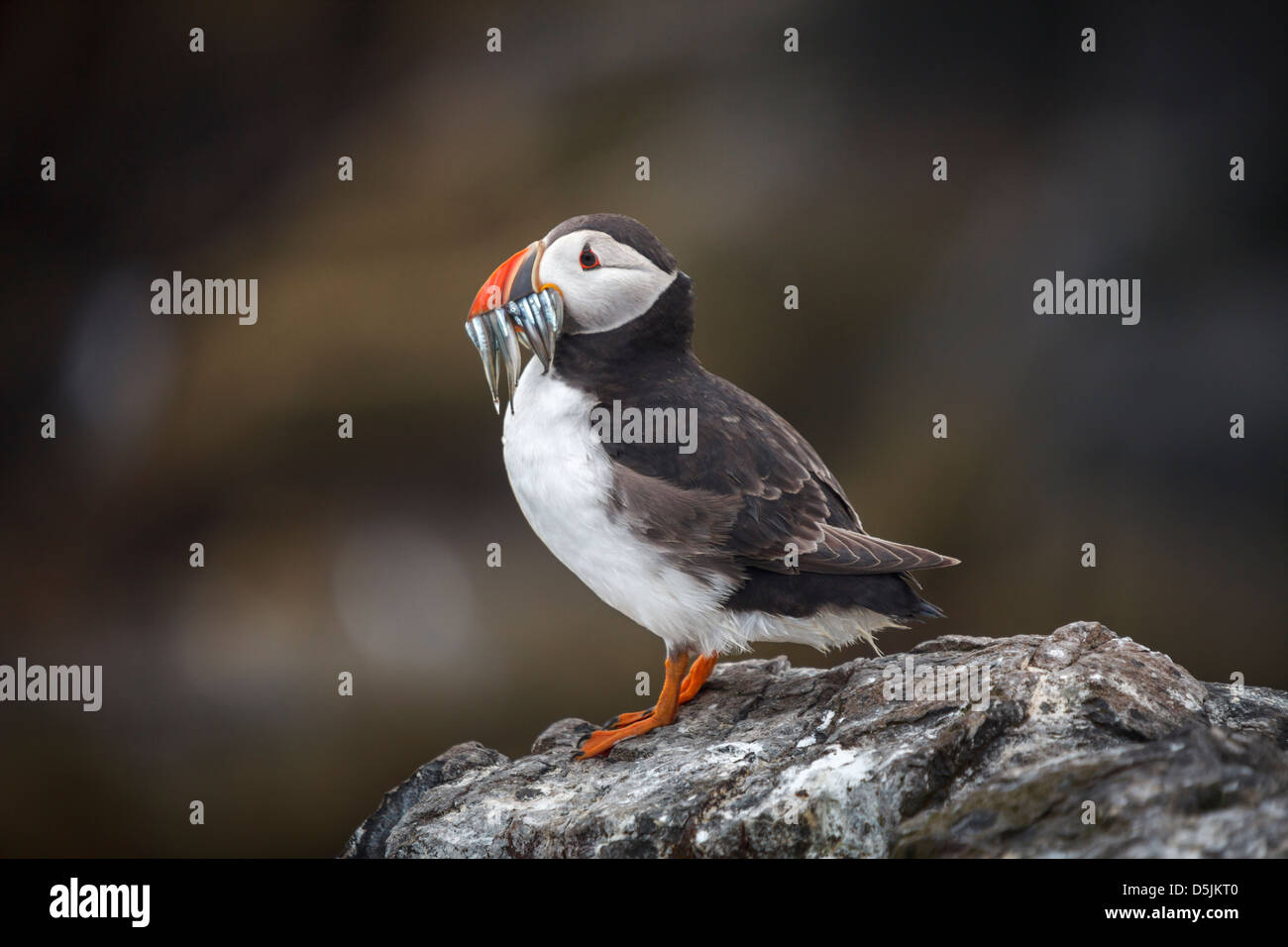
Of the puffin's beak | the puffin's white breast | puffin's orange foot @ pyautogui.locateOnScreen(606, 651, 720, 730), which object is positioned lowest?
puffin's orange foot @ pyautogui.locateOnScreen(606, 651, 720, 730)

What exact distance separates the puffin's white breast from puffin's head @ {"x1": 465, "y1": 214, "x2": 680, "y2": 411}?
203mm

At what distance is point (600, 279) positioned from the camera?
3.92 meters

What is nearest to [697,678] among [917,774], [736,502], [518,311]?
[736,502]

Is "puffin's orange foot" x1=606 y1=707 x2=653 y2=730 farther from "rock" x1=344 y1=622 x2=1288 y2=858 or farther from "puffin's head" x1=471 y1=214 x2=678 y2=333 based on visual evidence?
"puffin's head" x1=471 y1=214 x2=678 y2=333

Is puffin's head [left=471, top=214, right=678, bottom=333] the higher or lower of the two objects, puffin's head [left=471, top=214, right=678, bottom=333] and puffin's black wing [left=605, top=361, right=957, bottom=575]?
the higher

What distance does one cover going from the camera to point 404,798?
4281 millimetres

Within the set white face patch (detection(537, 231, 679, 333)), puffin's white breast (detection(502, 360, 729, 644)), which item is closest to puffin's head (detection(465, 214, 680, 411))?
white face patch (detection(537, 231, 679, 333))

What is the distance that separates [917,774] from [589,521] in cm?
132

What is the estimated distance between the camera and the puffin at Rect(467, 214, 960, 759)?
12.5 ft

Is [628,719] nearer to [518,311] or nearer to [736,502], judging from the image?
[736,502]

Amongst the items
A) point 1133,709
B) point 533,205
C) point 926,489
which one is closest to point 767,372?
point 926,489

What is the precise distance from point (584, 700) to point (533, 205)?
3341 millimetres

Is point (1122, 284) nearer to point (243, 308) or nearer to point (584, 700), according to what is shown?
point (584, 700)
